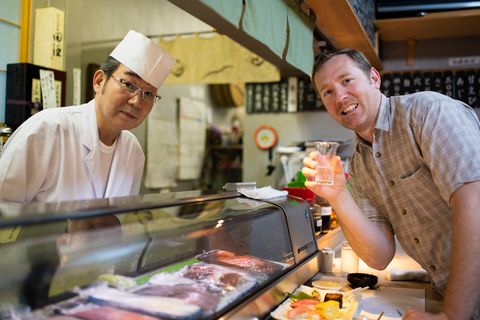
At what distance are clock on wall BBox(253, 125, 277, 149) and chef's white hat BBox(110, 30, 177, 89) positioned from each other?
3580 millimetres

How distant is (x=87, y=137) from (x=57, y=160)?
0.68 ft

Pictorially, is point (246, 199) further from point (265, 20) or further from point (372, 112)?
point (265, 20)

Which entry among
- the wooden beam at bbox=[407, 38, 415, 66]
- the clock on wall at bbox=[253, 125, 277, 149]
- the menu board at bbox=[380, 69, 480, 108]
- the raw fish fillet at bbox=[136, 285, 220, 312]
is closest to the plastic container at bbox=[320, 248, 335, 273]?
the raw fish fillet at bbox=[136, 285, 220, 312]

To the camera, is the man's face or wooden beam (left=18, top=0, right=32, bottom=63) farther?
wooden beam (left=18, top=0, right=32, bottom=63)

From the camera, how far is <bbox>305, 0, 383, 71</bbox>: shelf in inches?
119

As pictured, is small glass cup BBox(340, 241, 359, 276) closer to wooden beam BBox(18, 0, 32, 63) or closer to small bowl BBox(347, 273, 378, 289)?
small bowl BBox(347, 273, 378, 289)

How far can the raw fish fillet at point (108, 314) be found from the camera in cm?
104

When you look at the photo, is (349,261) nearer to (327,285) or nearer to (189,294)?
(327,285)

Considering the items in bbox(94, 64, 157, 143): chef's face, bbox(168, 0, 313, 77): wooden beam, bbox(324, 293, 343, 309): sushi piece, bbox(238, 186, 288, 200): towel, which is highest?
bbox(168, 0, 313, 77): wooden beam

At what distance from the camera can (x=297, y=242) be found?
2031 mm

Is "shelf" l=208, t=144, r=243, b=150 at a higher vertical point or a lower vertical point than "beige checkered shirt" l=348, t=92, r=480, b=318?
higher

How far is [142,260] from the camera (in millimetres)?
1404

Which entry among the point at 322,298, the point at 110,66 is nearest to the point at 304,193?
the point at 322,298

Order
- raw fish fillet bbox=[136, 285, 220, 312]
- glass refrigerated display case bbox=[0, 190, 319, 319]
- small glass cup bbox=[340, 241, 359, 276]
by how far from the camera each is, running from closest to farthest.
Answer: glass refrigerated display case bbox=[0, 190, 319, 319] < raw fish fillet bbox=[136, 285, 220, 312] < small glass cup bbox=[340, 241, 359, 276]
